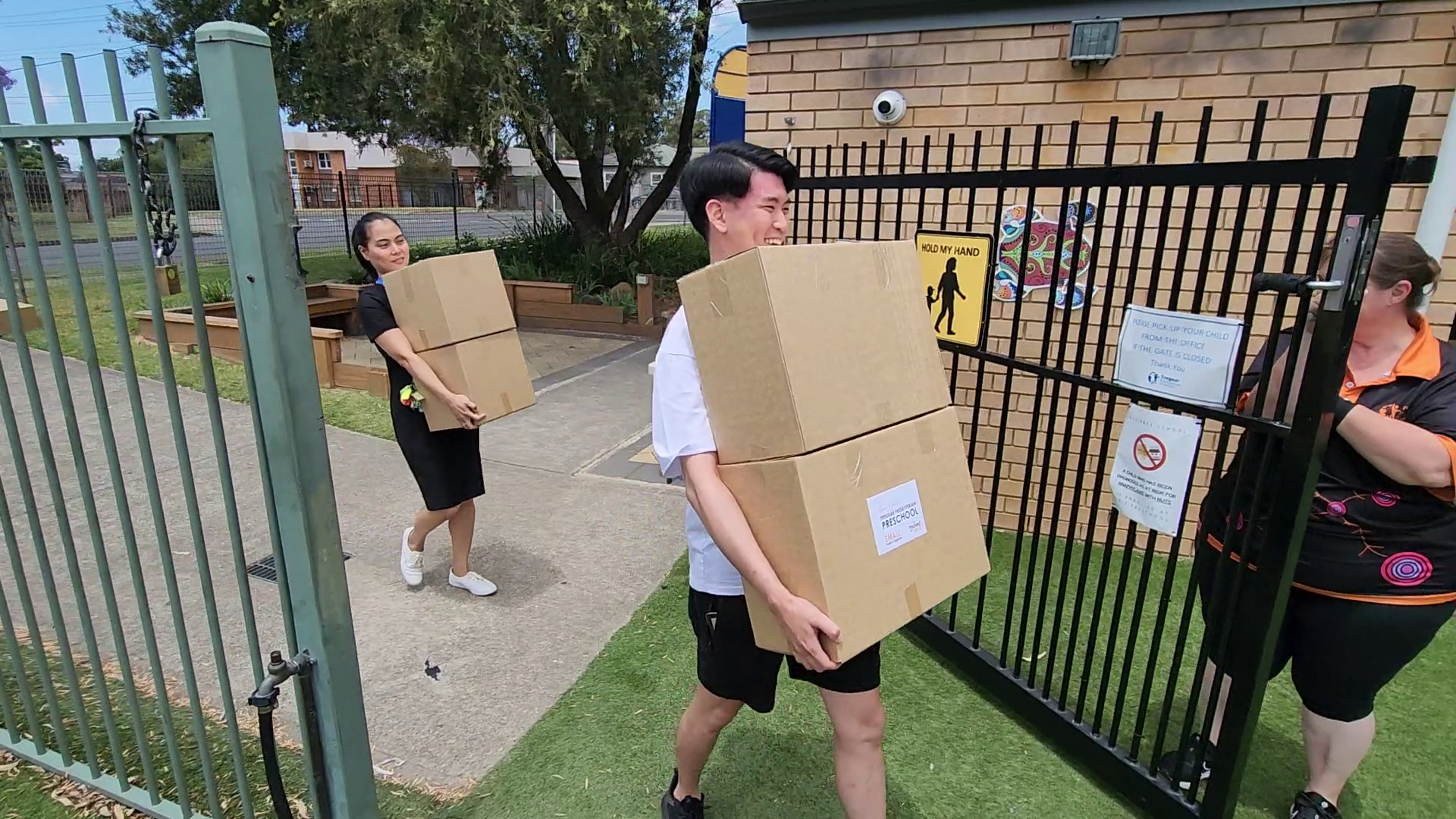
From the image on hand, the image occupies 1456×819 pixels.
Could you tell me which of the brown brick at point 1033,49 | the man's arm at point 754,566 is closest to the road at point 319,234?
the man's arm at point 754,566

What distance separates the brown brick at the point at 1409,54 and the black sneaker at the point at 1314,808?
2792 millimetres

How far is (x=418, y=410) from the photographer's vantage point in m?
3.19

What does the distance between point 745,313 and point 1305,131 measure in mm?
3093

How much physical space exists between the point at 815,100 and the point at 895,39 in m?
0.47

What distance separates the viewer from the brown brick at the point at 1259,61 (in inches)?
128

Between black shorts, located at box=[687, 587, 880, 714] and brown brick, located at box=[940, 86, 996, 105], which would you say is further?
brown brick, located at box=[940, 86, 996, 105]

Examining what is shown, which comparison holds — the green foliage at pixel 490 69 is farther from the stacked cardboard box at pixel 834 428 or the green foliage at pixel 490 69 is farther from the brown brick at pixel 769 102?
the stacked cardboard box at pixel 834 428

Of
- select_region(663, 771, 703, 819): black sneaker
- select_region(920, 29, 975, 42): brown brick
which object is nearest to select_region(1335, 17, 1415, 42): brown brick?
select_region(920, 29, 975, 42): brown brick

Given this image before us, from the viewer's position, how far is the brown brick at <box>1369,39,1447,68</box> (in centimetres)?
307

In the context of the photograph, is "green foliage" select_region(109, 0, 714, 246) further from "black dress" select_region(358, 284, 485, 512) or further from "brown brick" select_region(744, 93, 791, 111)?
"black dress" select_region(358, 284, 485, 512)

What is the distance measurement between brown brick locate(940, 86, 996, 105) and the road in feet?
5.10

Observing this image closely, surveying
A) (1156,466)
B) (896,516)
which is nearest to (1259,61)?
(1156,466)

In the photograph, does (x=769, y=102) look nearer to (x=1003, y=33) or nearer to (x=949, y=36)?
(x=949, y=36)

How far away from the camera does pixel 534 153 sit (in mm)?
10125
